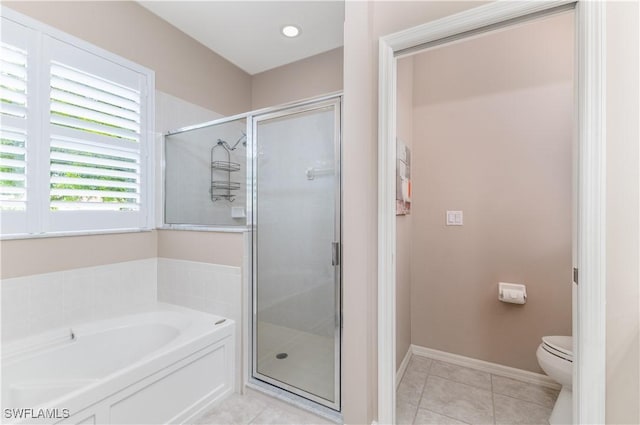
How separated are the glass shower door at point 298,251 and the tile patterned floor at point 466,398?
0.55 meters

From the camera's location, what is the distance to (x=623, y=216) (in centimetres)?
106

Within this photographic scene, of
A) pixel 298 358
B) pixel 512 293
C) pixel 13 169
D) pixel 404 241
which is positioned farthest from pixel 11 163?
pixel 512 293

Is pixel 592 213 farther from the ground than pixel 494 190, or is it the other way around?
pixel 494 190

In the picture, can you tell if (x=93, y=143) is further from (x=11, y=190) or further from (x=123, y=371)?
(x=123, y=371)

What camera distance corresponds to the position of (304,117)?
1886mm

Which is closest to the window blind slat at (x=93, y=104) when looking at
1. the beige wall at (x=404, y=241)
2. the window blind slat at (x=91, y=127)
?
the window blind slat at (x=91, y=127)

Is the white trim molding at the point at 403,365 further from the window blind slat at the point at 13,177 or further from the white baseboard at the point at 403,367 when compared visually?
the window blind slat at the point at 13,177

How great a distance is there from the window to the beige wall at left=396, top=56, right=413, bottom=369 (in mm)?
2005

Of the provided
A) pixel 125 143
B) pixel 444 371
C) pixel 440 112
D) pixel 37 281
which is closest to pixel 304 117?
pixel 440 112

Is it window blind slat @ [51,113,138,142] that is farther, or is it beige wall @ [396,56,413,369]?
beige wall @ [396,56,413,369]

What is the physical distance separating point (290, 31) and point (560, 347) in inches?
121

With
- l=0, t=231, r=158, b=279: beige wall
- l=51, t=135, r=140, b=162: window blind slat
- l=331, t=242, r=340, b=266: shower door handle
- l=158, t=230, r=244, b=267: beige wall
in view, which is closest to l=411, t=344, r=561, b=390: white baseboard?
l=331, t=242, r=340, b=266: shower door handle

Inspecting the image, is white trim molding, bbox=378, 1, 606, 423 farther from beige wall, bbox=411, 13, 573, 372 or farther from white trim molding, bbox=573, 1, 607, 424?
beige wall, bbox=411, 13, 573, 372

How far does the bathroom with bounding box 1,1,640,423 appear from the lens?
3.52ft
